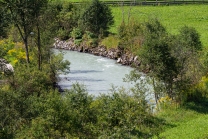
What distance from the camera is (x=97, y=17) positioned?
223 ft

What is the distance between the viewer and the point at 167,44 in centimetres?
3441

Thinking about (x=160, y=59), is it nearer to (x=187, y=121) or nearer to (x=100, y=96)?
(x=187, y=121)

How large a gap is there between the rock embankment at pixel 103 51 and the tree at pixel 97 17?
3.53m

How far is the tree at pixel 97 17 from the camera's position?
67688 mm

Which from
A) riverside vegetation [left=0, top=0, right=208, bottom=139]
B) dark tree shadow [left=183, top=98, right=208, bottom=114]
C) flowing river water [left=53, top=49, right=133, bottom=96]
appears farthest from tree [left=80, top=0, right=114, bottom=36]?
dark tree shadow [left=183, top=98, right=208, bottom=114]

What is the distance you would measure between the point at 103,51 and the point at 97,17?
7.11 meters

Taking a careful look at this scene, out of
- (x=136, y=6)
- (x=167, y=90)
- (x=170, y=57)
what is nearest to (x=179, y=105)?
(x=167, y=90)

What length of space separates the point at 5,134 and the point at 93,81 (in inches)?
1036

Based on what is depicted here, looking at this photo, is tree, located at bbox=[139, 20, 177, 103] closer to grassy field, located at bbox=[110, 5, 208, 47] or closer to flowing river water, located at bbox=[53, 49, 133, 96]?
flowing river water, located at bbox=[53, 49, 133, 96]

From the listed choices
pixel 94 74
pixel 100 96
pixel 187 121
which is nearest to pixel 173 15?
pixel 94 74

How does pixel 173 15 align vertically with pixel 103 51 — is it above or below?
above

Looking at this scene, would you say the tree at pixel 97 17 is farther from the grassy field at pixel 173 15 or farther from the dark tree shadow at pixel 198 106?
the dark tree shadow at pixel 198 106

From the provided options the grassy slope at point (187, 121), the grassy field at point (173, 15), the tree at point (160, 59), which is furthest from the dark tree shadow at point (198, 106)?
the grassy field at point (173, 15)

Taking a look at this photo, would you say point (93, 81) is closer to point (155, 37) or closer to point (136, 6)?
point (155, 37)
